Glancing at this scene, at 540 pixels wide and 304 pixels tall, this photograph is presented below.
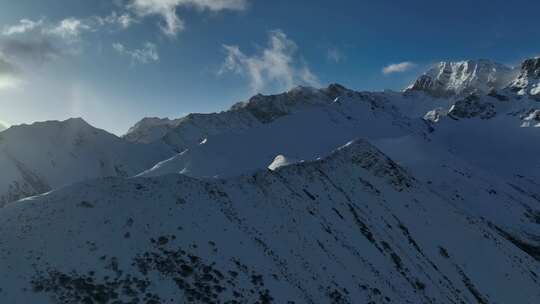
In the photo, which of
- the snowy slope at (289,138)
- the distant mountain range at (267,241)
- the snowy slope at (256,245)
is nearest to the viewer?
the snowy slope at (256,245)

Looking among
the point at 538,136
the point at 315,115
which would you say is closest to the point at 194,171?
the point at 315,115

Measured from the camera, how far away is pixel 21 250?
27.2 m

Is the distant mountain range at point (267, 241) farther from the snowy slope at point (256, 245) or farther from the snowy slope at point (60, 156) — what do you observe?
the snowy slope at point (60, 156)

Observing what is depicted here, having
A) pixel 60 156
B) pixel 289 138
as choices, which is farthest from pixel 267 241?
pixel 60 156

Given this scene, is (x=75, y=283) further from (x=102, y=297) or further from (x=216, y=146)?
(x=216, y=146)

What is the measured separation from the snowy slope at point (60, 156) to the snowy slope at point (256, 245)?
84226 mm

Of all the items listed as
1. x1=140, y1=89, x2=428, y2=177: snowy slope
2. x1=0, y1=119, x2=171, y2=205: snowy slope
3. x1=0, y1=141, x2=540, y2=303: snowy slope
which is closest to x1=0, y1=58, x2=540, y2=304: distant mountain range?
x1=0, y1=141, x2=540, y2=303: snowy slope

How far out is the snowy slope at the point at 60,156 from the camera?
388ft

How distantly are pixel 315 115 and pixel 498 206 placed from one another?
6148cm

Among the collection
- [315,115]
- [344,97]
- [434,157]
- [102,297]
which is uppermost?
[344,97]

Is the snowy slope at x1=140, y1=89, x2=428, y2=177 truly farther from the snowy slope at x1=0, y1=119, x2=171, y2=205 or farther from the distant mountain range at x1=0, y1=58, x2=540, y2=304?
the snowy slope at x1=0, y1=119, x2=171, y2=205

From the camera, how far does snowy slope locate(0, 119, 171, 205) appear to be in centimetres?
11831

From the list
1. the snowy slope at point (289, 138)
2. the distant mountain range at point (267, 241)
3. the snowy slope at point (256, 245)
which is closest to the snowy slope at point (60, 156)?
the snowy slope at point (289, 138)

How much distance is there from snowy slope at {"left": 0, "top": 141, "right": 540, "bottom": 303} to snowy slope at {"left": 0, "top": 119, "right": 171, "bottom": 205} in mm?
84226
